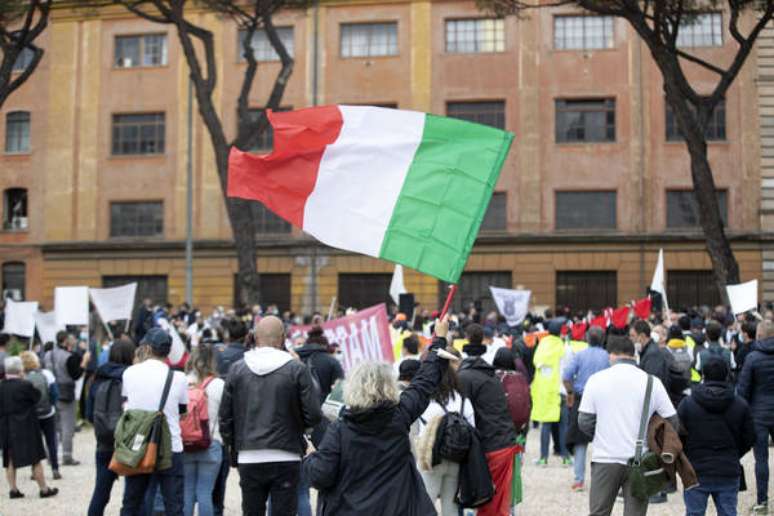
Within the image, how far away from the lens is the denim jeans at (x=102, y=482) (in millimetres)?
8156

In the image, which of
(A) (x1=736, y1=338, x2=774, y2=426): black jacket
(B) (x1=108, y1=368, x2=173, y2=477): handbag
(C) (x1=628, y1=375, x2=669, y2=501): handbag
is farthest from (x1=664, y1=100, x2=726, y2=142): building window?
(B) (x1=108, y1=368, x2=173, y2=477): handbag

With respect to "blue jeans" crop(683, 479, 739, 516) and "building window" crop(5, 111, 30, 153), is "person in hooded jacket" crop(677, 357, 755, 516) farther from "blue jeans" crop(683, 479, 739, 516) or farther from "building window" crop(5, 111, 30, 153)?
"building window" crop(5, 111, 30, 153)

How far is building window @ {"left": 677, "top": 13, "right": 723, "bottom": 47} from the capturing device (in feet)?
→ 106

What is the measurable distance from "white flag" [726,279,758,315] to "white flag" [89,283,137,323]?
10693mm

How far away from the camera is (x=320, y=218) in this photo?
284 inches

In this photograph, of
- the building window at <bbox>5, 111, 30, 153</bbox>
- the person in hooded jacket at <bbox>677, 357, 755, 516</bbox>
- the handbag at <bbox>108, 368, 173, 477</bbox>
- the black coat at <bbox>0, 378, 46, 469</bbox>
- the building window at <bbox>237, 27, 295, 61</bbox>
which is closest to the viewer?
the handbag at <bbox>108, 368, 173, 477</bbox>

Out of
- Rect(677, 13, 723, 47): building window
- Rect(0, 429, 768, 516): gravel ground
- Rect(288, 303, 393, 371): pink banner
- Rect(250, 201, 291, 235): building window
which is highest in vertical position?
Rect(677, 13, 723, 47): building window

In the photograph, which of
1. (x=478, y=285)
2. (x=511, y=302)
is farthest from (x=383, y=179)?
(x=478, y=285)

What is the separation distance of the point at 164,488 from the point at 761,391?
5.73 meters

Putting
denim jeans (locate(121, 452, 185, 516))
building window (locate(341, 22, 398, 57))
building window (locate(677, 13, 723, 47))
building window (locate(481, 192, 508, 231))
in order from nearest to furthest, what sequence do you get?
denim jeans (locate(121, 452, 185, 516)), building window (locate(677, 13, 723, 47)), building window (locate(481, 192, 508, 231)), building window (locate(341, 22, 398, 57))

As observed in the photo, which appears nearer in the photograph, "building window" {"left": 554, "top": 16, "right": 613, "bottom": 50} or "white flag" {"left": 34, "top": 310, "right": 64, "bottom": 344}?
"white flag" {"left": 34, "top": 310, "right": 64, "bottom": 344}

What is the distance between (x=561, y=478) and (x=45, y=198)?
28300 millimetres

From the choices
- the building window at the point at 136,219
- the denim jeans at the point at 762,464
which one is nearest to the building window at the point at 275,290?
the building window at the point at 136,219

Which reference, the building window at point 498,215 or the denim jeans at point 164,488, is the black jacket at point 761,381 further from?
the building window at point 498,215
